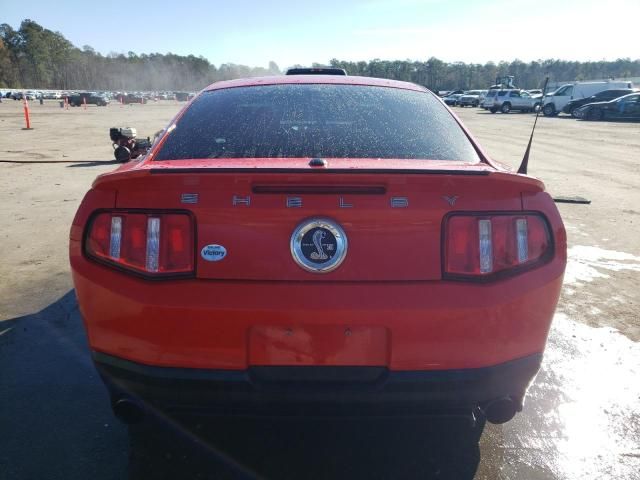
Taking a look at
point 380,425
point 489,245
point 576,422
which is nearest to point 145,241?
point 489,245

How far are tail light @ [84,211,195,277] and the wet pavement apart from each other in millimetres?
702

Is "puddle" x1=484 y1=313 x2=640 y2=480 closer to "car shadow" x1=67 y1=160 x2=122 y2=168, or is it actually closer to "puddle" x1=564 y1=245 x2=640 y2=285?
"puddle" x1=564 y1=245 x2=640 y2=285

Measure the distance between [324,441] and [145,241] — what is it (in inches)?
50.4

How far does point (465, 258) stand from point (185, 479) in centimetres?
150

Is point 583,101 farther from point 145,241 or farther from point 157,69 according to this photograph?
point 157,69

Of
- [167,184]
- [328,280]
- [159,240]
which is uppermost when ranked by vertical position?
[167,184]

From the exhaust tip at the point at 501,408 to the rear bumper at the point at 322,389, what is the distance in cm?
8

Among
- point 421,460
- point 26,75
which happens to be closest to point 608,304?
point 421,460

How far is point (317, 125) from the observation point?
2.64 m

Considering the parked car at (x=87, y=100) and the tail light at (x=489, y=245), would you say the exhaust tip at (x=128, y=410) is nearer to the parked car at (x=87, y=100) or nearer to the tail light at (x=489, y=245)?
the tail light at (x=489, y=245)

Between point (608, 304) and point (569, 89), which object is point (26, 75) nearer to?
point (569, 89)

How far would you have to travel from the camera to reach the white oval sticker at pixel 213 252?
1.84 m

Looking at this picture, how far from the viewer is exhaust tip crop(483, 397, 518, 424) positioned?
6.50ft

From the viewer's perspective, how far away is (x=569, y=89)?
34125 millimetres
